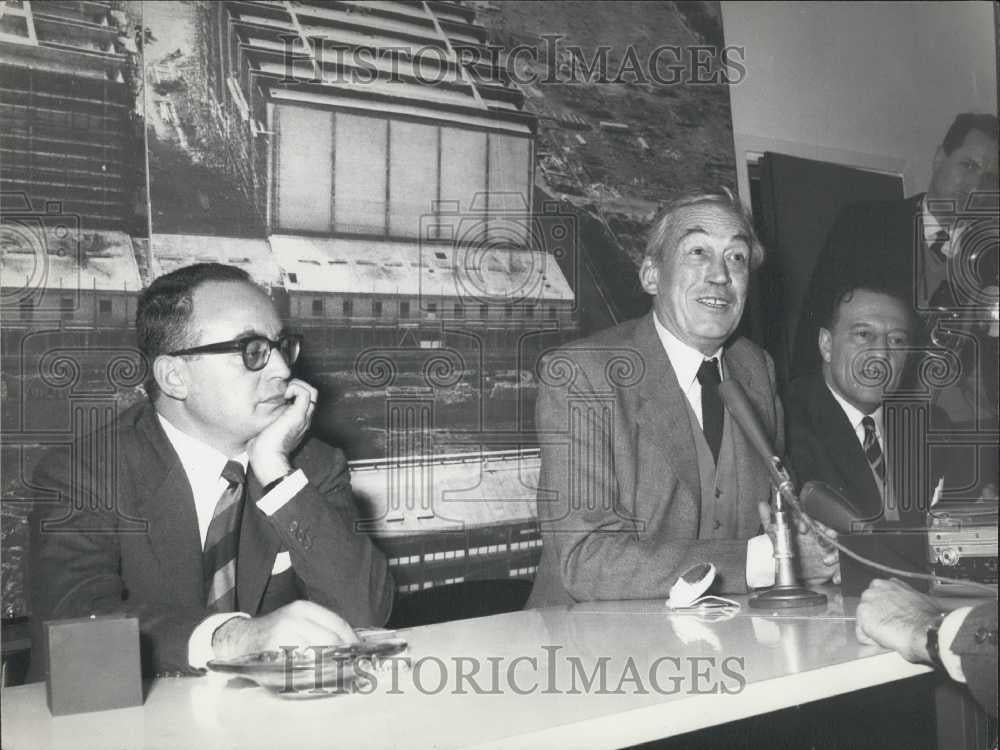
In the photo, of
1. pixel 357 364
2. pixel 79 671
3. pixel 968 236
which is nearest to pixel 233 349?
pixel 357 364

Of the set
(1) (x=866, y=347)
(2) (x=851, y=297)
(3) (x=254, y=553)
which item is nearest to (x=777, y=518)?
(3) (x=254, y=553)

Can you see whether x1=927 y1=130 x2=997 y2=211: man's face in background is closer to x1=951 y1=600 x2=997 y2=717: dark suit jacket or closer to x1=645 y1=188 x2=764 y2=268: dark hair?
x1=645 y1=188 x2=764 y2=268: dark hair

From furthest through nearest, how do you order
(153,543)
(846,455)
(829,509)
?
(846,455) → (153,543) → (829,509)

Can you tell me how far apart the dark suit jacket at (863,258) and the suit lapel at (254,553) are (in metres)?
2.46

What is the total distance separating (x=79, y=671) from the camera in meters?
1.44

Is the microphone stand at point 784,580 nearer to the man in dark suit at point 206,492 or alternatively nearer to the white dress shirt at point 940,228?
the man in dark suit at point 206,492

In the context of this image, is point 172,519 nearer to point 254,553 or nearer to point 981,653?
point 254,553

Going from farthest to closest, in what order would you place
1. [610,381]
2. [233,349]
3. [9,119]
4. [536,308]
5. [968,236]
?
[968,236]
[536,308]
[610,381]
[9,119]
[233,349]

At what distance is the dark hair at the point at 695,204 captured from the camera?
9.56ft

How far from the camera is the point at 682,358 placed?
2.82 meters

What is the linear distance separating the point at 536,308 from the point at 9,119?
1673 mm

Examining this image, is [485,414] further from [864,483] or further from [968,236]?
[968,236]

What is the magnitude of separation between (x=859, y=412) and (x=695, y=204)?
1.05 m

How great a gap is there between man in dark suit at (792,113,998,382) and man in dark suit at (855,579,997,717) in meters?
2.39
